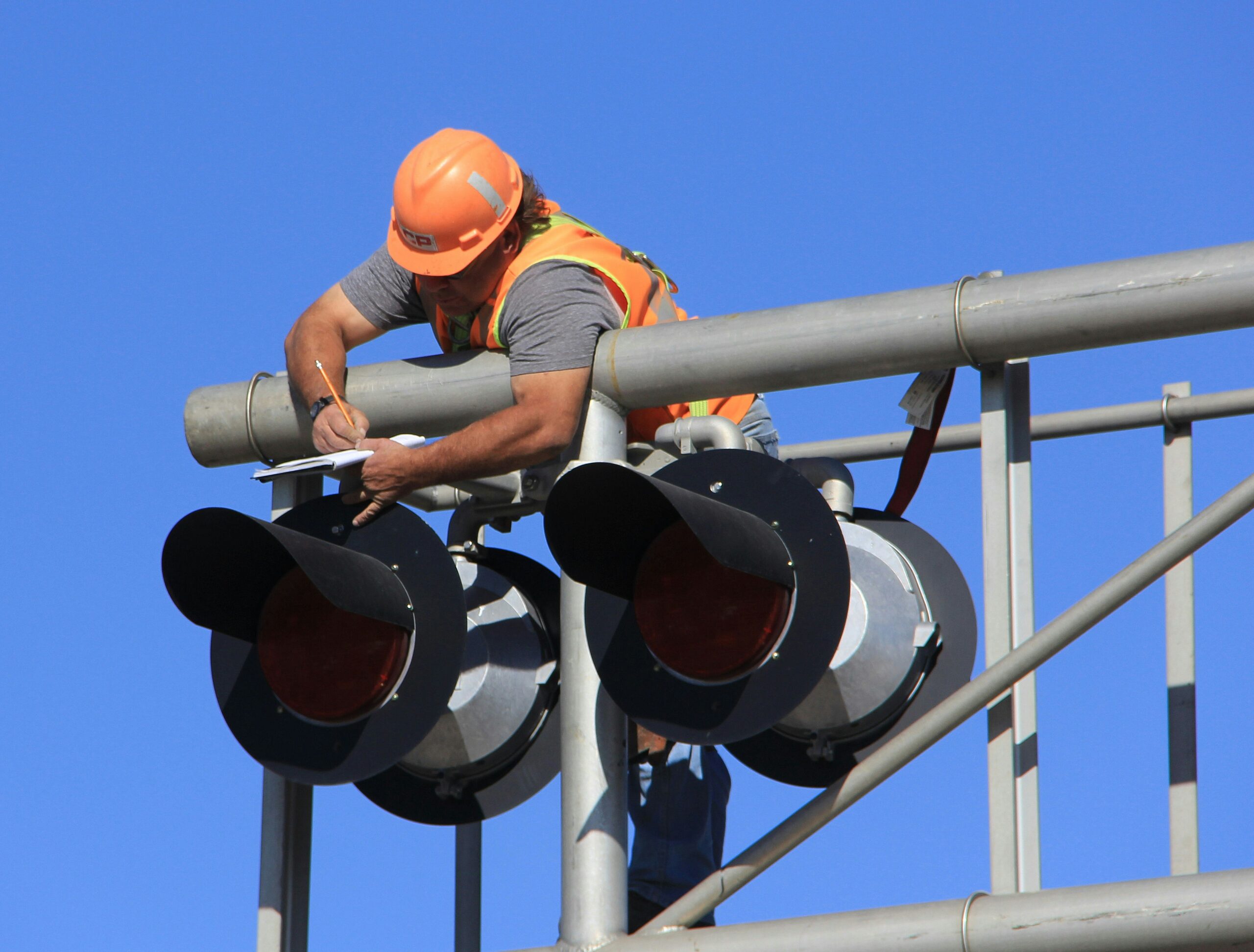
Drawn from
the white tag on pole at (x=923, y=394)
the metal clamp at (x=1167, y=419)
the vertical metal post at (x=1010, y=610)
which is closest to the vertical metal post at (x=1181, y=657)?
the metal clamp at (x=1167, y=419)

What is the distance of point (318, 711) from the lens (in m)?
4.87

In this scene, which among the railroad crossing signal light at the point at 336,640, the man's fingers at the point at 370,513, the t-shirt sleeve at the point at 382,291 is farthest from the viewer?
the t-shirt sleeve at the point at 382,291

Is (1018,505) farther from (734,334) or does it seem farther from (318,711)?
(318,711)

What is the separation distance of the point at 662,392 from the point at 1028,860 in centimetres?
150

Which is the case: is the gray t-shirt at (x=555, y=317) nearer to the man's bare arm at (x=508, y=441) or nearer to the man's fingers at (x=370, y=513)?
the man's bare arm at (x=508, y=441)

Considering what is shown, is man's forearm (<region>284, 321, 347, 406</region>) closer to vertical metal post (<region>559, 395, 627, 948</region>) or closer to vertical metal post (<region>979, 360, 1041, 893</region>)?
vertical metal post (<region>559, 395, 627, 948</region>)

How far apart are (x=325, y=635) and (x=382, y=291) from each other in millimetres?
1347

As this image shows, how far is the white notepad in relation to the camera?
4.90 meters

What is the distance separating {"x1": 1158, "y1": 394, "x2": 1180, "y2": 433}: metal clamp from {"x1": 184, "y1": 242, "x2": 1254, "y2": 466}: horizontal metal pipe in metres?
1.58

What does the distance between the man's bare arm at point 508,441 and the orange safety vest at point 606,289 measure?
1.12ft

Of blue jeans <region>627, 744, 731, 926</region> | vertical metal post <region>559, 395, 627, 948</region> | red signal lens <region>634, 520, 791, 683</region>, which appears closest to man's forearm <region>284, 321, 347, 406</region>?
vertical metal post <region>559, 395, 627, 948</region>

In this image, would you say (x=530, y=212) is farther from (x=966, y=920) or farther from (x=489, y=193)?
(x=966, y=920)

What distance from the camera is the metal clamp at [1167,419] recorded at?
233 inches

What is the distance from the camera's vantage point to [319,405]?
526 centimetres
